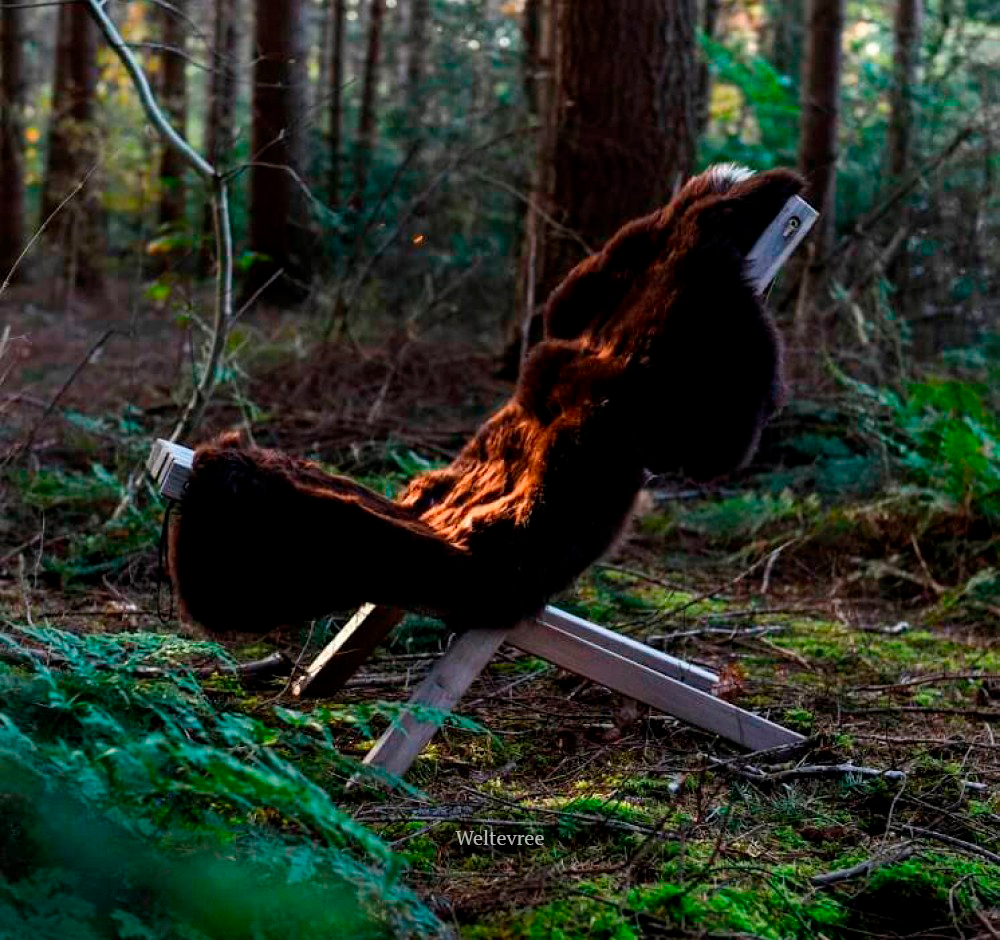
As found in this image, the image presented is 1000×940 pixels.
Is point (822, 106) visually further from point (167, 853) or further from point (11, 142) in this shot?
point (11, 142)

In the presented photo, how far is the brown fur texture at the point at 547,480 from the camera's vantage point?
3068mm

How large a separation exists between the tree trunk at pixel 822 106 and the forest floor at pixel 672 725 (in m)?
3.24

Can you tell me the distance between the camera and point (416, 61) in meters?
16.5

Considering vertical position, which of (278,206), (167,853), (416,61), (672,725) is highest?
(416,61)

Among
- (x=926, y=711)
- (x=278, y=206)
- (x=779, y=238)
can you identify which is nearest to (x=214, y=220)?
(x=779, y=238)

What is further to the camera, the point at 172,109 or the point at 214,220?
the point at 172,109

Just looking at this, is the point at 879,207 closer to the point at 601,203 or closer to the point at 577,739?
the point at 601,203

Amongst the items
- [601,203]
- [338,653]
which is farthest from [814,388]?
[338,653]

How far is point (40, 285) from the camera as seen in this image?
1677 centimetres

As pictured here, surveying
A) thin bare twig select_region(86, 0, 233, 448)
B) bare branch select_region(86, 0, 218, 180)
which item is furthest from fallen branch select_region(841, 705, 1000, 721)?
bare branch select_region(86, 0, 218, 180)

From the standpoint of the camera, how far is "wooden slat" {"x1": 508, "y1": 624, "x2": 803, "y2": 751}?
11.2 ft

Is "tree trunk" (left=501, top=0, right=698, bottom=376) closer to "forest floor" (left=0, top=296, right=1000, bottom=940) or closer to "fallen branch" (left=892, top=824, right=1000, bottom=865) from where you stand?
"forest floor" (left=0, top=296, right=1000, bottom=940)

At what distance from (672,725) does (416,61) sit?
13907 mm

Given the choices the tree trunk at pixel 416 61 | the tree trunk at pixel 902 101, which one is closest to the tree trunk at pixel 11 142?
the tree trunk at pixel 416 61
